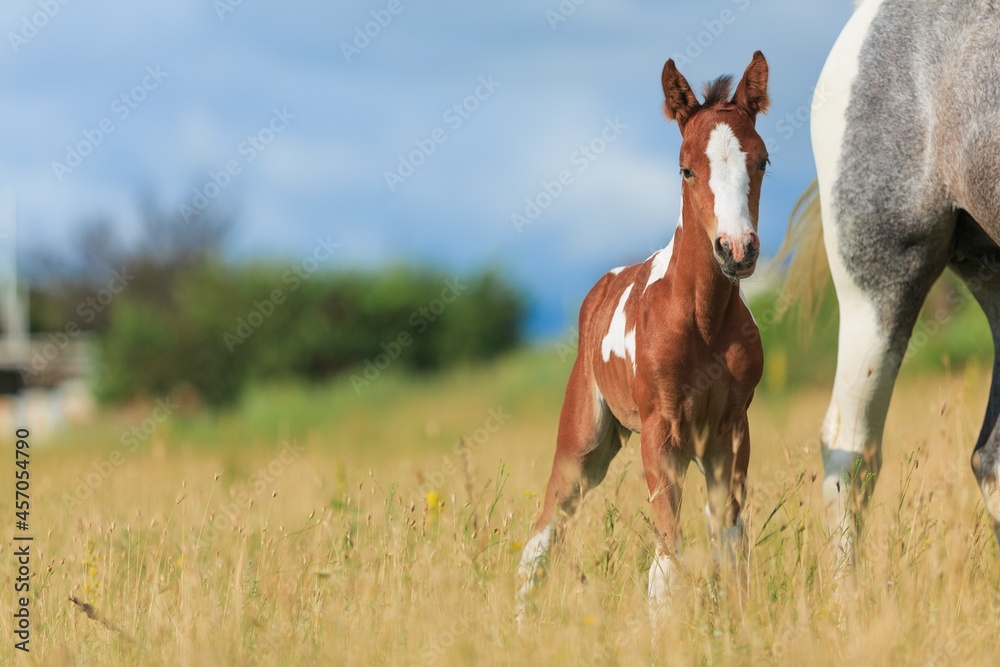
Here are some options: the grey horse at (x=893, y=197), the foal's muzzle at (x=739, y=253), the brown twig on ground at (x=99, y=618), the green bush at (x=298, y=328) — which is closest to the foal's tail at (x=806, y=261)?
the grey horse at (x=893, y=197)


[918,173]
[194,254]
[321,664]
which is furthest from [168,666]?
[194,254]

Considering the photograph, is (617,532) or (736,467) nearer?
(736,467)

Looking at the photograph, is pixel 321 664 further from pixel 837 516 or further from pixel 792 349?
pixel 792 349

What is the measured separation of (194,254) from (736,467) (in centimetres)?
3883

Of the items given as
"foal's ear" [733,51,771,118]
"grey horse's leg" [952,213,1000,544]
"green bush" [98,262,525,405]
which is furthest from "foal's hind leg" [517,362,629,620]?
"green bush" [98,262,525,405]

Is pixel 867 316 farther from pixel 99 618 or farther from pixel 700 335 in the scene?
pixel 99 618

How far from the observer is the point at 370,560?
418 centimetres

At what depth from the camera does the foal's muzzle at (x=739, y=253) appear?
3.17 m

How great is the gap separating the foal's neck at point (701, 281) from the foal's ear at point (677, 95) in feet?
1.11

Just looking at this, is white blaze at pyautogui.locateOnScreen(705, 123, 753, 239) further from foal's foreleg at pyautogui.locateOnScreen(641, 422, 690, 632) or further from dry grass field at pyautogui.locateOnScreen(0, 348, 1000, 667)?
dry grass field at pyautogui.locateOnScreen(0, 348, 1000, 667)

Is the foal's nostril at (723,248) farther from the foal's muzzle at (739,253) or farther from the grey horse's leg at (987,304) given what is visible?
the grey horse's leg at (987,304)

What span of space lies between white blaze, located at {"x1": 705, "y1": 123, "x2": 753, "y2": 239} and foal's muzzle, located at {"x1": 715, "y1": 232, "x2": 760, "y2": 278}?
0.07 ft

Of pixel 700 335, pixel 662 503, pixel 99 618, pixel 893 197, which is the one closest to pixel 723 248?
pixel 700 335

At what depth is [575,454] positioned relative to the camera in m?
4.31
